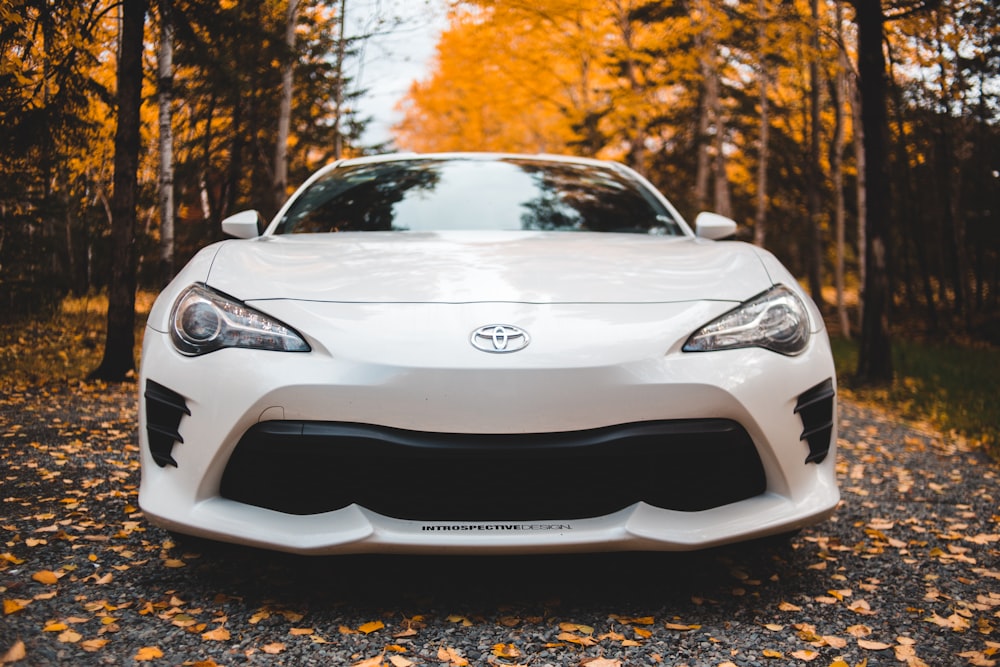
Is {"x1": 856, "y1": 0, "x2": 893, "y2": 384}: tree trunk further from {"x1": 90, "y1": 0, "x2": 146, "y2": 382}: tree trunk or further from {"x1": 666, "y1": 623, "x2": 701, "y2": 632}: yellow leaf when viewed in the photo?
{"x1": 666, "y1": 623, "x2": 701, "y2": 632}: yellow leaf

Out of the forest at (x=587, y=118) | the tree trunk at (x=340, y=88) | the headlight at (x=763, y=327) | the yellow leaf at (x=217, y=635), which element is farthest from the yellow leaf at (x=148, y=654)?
the tree trunk at (x=340, y=88)

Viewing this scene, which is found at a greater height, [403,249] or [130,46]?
[130,46]

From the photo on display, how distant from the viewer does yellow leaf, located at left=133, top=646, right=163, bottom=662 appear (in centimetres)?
205

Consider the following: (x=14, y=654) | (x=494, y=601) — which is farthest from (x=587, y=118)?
(x=14, y=654)

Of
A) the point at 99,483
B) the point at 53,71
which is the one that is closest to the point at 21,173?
the point at 53,71

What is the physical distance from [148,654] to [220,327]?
797 mm

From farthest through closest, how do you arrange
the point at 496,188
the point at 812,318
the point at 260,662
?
1. the point at 496,188
2. the point at 812,318
3. the point at 260,662

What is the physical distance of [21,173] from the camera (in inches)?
270

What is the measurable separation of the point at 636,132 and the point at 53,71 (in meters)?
14.2

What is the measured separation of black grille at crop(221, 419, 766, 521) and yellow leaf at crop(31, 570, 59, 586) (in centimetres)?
73

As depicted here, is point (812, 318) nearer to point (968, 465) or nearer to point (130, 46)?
point (968, 465)

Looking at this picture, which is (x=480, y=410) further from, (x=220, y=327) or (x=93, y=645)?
(x=93, y=645)

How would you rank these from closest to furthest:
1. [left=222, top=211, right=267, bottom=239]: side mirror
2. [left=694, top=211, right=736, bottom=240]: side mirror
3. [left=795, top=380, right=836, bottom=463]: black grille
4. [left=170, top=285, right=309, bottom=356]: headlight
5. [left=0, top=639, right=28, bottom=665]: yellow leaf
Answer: [left=0, top=639, right=28, bottom=665]: yellow leaf < [left=170, top=285, right=309, bottom=356]: headlight < [left=795, top=380, right=836, bottom=463]: black grille < [left=222, top=211, right=267, bottom=239]: side mirror < [left=694, top=211, right=736, bottom=240]: side mirror

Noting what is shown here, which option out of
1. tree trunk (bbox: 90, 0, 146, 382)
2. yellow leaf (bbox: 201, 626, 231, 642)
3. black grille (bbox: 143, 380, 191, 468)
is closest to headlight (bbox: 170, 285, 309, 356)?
black grille (bbox: 143, 380, 191, 468)
